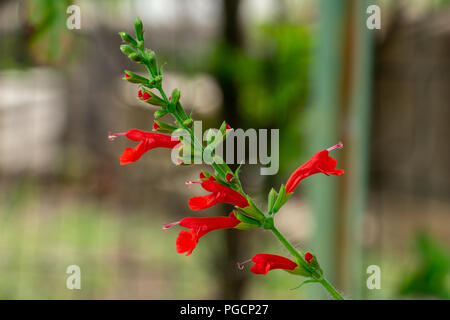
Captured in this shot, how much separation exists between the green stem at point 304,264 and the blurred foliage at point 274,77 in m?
0.79

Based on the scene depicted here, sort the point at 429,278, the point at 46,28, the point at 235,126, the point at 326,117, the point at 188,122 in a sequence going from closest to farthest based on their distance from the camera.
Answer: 1. the point at 188,122
2. the point at 46,28
3. the point at 429,278
4. the point at 326,117
5. the point at 235,126

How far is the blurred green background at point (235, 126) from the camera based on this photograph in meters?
0.91

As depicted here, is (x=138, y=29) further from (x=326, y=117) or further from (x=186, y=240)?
(x=326, y=117)

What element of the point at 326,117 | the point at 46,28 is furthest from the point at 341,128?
the point at 46,28

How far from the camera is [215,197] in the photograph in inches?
10.1

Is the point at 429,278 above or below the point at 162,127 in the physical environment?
below

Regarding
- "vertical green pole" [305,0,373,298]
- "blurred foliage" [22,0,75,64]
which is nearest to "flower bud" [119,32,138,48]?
"blurred foliage" [22,0,75,64]

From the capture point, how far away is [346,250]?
36.8 inches

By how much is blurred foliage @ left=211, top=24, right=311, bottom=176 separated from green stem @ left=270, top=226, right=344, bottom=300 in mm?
788

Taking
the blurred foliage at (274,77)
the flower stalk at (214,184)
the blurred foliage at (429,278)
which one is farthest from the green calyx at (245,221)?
the blurred foliage at (274,77)

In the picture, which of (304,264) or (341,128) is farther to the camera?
(341,128)

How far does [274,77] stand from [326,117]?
212 mm
